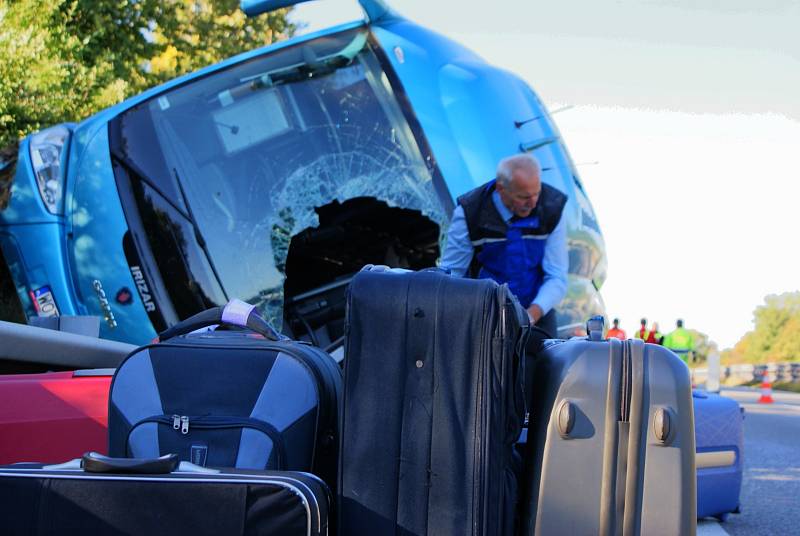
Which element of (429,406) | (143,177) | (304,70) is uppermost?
(304,70)

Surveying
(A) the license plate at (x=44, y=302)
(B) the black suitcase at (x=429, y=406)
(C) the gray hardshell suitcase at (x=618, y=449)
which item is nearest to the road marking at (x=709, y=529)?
(C) the gray hardshell suitcase at (x=618, y=449)

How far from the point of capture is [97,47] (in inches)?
575

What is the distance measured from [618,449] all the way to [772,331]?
98.6 meters

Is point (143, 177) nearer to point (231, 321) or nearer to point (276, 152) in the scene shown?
point (276, 152)

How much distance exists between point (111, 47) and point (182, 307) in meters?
9.84

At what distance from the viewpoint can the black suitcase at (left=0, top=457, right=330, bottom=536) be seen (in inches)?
89.0

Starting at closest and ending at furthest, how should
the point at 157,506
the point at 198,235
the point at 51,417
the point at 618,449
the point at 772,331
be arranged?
1. the point at 157,506
2. the point at 618,449
3. the point at 51,417
4. the point at 198,235
5. the point at 772,331

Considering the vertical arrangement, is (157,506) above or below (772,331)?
above

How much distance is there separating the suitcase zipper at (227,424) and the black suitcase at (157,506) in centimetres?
35

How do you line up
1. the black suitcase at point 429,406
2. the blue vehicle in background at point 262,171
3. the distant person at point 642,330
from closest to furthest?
the black suitcase at point 429,406
the blue vehicle in background at point 262,171
the distant person at point 642,330

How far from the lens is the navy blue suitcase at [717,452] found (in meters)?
4.89

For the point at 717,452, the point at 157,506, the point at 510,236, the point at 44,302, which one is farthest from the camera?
the point at 44,302

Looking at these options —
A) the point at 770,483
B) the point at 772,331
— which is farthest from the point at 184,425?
the point at 772,331

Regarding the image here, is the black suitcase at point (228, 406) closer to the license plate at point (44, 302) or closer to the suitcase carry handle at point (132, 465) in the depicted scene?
the suitcase carry handle at point (132, 465)
